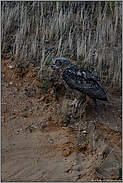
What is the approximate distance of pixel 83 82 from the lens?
224 inches

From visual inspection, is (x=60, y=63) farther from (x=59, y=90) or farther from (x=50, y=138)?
(x=50, y=138)

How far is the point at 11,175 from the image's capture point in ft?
12.6

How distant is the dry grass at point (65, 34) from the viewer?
7.52 meters

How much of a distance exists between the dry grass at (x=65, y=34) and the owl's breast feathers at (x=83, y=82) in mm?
1115

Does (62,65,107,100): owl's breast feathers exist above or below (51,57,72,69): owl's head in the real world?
below

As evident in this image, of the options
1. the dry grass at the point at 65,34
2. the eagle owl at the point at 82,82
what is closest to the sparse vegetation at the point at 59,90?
the dry grass at the point at 65,34

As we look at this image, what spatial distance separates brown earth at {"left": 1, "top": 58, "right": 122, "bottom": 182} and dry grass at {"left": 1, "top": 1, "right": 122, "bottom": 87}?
1041 mm

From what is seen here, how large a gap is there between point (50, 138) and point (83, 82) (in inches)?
74.7

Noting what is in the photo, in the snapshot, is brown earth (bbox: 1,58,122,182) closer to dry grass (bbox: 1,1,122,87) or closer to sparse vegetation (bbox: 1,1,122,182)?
sparse vegetation (bbox: 1,1,122,182)

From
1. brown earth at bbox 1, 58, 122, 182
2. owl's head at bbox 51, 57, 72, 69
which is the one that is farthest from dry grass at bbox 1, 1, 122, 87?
brown earth at bbox 1, 58, 122, 182

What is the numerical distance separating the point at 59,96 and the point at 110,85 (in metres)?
2.41

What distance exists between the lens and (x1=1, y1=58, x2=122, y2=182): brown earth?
4.08 m

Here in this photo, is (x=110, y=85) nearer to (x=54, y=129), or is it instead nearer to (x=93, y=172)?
(x=54, y=129)

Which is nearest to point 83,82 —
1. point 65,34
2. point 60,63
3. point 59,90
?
point 60,63
